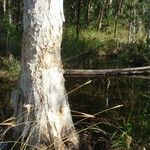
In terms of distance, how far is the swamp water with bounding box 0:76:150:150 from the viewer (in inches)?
200

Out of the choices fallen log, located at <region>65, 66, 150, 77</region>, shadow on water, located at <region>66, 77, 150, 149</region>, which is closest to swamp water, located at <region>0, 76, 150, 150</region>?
shadow on water, located at <region>66, 77, 150, 149</region>

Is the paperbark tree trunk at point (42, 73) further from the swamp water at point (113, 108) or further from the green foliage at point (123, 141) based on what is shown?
the green foliage at point (123, 141)

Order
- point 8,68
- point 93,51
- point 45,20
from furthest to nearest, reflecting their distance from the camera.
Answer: point 93,51 < point 8,68 < point 45,20

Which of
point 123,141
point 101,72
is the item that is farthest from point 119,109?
point 123,141

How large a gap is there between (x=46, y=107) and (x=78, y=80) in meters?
5.15

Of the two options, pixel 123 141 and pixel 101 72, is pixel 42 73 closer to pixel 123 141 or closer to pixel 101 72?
→ pixel 101 72

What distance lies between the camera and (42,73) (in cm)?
439

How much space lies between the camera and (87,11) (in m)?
18.4

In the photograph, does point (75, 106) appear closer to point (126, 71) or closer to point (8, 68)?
point (126, 71)

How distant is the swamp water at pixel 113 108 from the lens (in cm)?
507

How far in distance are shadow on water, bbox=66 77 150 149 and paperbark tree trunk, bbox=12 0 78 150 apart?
1.58 feet

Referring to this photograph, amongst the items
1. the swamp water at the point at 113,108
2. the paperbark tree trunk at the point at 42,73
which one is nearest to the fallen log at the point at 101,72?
the swamp water at the point at 113,108

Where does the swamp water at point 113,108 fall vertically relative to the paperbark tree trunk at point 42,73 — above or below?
below

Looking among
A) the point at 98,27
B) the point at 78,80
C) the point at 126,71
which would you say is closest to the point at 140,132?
the point at 126,71
